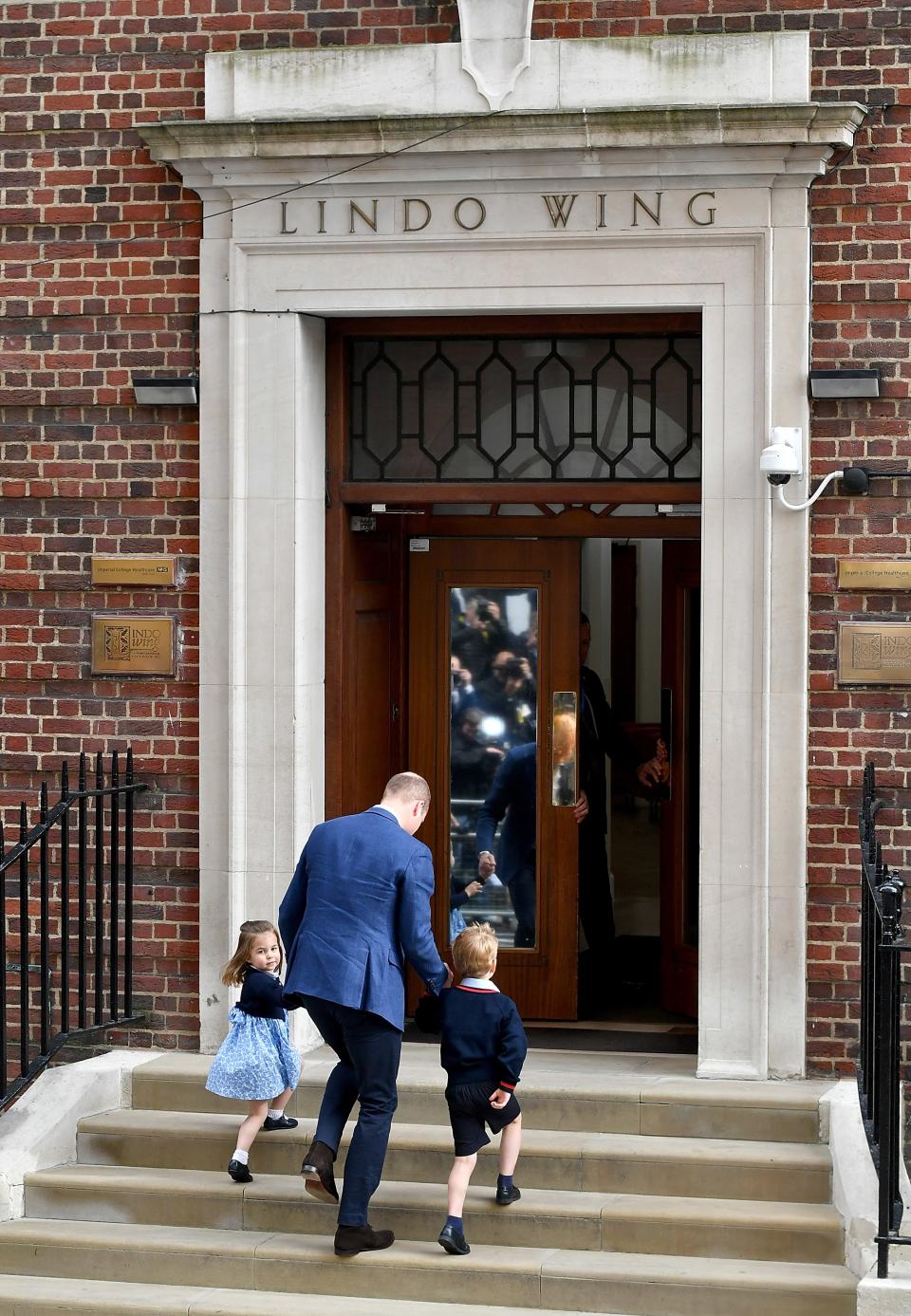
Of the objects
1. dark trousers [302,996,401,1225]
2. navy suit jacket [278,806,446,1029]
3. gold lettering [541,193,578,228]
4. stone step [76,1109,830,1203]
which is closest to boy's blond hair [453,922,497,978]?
navy suit jacket [278,806,446,1029]

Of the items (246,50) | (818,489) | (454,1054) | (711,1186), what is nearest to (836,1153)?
(711,1186)

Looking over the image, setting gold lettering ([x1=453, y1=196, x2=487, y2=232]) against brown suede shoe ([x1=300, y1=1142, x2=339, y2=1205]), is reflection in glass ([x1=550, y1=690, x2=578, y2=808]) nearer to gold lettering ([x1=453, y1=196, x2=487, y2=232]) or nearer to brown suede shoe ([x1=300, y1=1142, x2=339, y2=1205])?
gold lettering ([x1=453, y1=196, x2=487, y2=232])

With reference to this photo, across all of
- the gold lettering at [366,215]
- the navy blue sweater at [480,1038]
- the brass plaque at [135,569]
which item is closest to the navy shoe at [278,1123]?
the navy blue sweater at [480,1038]

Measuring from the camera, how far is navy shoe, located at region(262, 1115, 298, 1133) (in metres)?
6.91

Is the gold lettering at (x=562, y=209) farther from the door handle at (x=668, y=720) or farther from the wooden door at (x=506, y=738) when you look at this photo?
the door handle at (x=668, y=720)

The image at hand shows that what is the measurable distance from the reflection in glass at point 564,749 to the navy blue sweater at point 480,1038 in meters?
2.41

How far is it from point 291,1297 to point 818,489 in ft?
12.2

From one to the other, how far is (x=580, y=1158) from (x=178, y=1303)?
1565 millimetres

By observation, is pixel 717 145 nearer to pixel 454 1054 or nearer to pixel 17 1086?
pixel 454 1054

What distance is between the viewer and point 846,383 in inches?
283

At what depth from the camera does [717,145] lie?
23.6 ft

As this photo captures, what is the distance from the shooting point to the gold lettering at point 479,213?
7.48 metres

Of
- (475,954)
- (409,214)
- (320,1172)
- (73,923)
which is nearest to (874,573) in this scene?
(475,954)

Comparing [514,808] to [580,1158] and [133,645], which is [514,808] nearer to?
[133,645]
